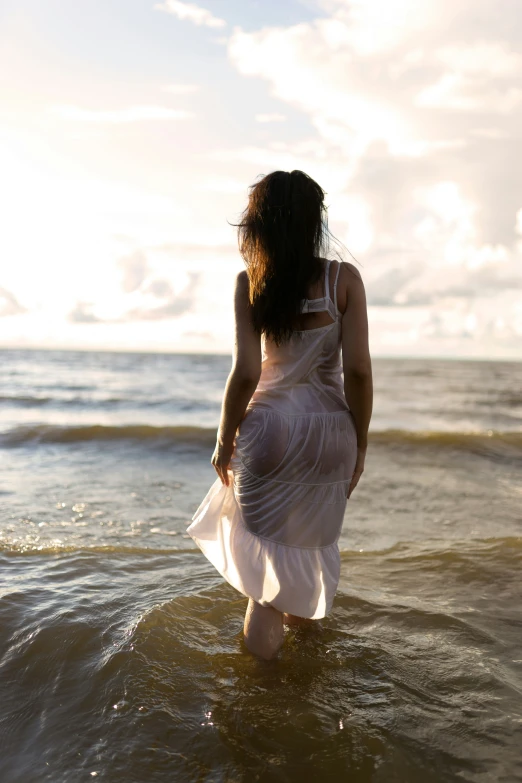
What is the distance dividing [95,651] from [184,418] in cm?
1174

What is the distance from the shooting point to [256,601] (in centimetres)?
293

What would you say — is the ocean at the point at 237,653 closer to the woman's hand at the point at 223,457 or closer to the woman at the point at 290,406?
the woman at the point at 290,406

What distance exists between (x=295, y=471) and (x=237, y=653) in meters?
1.04

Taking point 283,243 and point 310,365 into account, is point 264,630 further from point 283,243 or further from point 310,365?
point 283,243

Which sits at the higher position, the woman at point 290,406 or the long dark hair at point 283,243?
the long dark hair at point 283,243

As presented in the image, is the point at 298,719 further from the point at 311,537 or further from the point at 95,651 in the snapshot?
the point at 95,651

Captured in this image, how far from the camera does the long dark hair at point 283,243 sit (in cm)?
265

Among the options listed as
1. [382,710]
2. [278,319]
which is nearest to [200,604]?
[382,710]

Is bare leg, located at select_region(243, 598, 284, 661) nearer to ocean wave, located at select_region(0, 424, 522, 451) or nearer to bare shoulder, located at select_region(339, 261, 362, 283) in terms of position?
bare shoulder, located at select_region(339, 261, 362, 283)

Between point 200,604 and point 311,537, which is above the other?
point 311,537

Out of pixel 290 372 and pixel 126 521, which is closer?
pixel 290 372

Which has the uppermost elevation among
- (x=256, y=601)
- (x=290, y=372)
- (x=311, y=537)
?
(x=290, y=372)

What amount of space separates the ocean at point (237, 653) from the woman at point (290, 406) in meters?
0.42

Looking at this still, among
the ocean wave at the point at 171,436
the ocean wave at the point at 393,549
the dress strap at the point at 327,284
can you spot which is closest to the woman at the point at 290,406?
the dress strap at the point at 327,284
